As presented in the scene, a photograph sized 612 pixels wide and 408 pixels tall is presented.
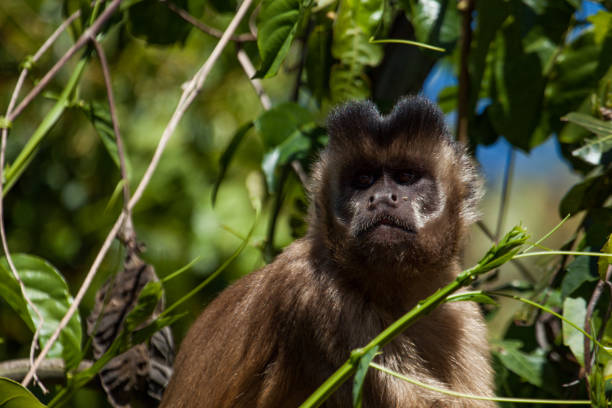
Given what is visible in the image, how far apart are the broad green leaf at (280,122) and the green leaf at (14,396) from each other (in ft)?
5.56

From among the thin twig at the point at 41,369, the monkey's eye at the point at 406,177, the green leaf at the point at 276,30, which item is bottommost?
the thin twig at the point at 41,369

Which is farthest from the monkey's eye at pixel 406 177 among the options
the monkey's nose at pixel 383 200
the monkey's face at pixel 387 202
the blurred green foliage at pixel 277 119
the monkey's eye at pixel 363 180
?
the blurred green foliage at pixel 277 119

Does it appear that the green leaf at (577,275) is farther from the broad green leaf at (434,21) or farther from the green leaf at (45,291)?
the green leaf at (45,291)

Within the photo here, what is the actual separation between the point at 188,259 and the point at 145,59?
171 centimetres

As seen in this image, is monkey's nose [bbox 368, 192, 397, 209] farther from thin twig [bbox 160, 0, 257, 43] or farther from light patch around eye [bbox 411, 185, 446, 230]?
thin twig [bbox 160, 0, 257, 43]

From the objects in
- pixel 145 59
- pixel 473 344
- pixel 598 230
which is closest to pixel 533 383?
pixel 473 344

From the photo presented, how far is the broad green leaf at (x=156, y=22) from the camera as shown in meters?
3.83

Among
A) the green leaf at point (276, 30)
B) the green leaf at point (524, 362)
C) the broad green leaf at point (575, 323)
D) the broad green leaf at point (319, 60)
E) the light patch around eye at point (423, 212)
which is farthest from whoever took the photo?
the broad green leaf at point (319, 60)

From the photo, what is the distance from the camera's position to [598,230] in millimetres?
2965

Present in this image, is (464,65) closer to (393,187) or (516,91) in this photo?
(516,91)

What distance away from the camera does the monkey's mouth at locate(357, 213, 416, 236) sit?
2869 millimetres

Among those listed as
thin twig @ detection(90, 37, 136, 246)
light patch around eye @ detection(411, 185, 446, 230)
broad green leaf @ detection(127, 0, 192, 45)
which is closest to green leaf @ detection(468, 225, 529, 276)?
light patch around eye @ detection(411, 185, 446, 230)

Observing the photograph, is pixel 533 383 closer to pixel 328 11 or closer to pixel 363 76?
pixel 363 76

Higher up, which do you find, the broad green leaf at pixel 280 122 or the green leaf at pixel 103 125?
the broad green leaf at pixel 280 122
